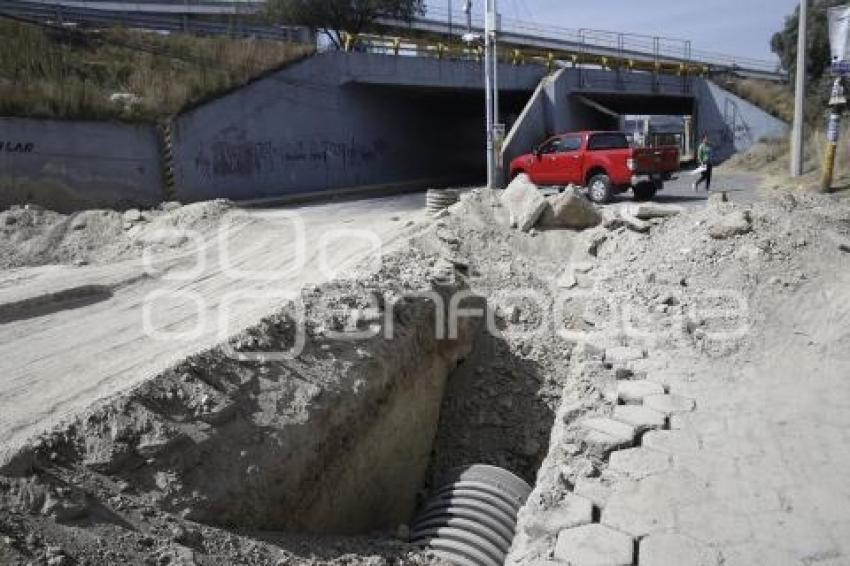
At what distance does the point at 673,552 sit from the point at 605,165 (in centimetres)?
1346

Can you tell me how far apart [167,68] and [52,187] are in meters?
5.66

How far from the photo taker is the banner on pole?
1519 centimetres

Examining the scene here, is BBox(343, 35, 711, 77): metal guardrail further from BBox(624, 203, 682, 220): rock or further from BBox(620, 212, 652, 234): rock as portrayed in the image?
BBox(620, 212, 652, 234): rock

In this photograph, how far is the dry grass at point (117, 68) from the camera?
1709 centimetres

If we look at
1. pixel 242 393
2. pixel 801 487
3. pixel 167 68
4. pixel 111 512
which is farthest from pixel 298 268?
pixel 167 68

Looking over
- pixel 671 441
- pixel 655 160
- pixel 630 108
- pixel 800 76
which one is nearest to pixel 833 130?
pixel 800 76

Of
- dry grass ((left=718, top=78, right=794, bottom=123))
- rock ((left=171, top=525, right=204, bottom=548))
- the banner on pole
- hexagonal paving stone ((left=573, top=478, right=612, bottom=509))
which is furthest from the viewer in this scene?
dry grass ((left=718, top=78, right=794, bottom=123))

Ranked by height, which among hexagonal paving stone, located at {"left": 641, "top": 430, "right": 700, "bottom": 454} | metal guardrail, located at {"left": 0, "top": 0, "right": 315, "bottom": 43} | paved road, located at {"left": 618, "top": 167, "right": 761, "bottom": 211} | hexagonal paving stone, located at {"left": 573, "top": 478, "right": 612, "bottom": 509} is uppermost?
metal guardrail, located at {"left": 0, "top": 0, "right": 315, "bottom": 43}

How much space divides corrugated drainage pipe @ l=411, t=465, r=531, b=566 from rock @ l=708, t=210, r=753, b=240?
13.8 ft

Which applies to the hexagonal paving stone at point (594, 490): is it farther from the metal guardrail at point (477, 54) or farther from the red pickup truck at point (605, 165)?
the metal guardrail at point (477, 54)

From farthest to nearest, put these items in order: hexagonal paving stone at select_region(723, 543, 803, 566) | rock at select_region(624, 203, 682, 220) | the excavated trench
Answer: rock at select_region(624, 203, 682, 220) < the excavated trench < hexagonal paving stone at select_region(723, 543, 803, 566)

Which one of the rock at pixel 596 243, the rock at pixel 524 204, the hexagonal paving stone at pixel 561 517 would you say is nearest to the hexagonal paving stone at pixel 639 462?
the hexagonal paving stone at pixel 561 517

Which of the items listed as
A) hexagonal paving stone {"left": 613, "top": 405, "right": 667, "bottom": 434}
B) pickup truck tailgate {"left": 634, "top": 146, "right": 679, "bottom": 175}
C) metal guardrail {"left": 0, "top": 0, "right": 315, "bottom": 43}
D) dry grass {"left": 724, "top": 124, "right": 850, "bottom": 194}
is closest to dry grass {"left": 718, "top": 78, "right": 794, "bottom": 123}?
dry grass {"left": 724, "top": 124, "right": 850, "bottom": 194}

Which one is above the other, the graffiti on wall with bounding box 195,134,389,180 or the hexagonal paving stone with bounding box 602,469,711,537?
the graffiti on wall with bounding box 195,134,389,180
